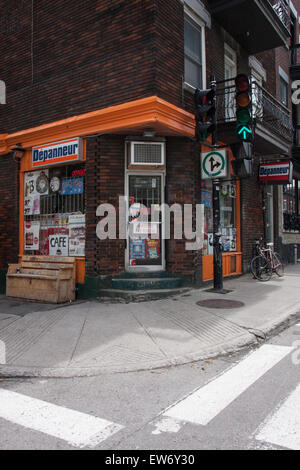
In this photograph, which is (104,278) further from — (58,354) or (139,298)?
(58,354)

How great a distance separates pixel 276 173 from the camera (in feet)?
40.4

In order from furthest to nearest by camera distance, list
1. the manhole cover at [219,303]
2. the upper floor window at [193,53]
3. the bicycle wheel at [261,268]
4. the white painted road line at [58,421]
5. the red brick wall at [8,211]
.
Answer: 1. the bicycle wheel at [261,268]
2. the red brick wall at [8,211]
3. the upper floor window at [193,53]
4. the manhole cover at [219,303]
5. the white painted road line at [58,421]

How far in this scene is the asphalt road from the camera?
2.77 metres

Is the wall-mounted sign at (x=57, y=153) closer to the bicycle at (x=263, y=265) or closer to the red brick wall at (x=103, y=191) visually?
the red brick wall at (x=103, y=191)

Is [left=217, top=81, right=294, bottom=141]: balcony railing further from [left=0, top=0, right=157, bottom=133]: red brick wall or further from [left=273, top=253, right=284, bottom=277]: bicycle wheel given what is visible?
[left=273, top=253, right=284, bottom=277]: bicycle wheel

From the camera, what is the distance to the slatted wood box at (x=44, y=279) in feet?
26.5

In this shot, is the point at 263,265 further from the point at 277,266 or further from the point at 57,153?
the point at 57,153

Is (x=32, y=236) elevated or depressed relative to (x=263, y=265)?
elevated

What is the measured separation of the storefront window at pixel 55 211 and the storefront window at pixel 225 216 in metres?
3.28

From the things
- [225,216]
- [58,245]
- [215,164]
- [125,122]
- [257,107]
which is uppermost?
[257,107]

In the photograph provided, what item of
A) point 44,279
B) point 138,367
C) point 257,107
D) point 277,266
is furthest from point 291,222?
point 138,367

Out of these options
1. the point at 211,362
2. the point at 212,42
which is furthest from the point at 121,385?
the point at 212,42

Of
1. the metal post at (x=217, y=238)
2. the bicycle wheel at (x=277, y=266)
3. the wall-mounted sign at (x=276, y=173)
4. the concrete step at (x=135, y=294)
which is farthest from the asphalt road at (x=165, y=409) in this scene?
the wall-mounted sign at (x=276, y=173)

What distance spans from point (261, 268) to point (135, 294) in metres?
4.38
